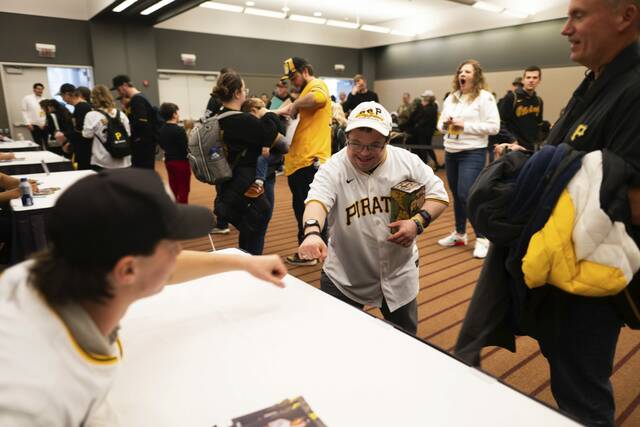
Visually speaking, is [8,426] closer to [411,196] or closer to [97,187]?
[97,187]

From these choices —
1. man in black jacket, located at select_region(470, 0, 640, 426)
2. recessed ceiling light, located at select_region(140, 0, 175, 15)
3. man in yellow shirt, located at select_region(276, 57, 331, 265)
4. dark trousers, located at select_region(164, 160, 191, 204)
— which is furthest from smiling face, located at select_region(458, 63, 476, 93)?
recessed ceiling light, located at select_region(140, 0, 175, 15)

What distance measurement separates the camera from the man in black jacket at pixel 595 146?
1.06m

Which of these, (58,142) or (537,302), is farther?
(58,142)

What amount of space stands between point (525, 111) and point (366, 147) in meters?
3.10

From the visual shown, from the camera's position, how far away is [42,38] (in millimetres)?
8867

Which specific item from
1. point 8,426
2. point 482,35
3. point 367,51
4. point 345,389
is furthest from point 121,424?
→ point 367,51

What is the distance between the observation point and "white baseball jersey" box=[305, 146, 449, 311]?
1.70 meters

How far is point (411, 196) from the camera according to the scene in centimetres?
165

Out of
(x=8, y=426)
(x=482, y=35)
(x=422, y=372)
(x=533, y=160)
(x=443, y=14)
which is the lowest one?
(x=422, y=372)

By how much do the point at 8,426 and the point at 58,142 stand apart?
24.7ft

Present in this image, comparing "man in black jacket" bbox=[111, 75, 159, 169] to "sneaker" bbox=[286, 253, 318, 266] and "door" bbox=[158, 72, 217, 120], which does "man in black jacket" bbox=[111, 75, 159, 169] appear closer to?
"sneaker" bbox=[286, 253, 318, 266]

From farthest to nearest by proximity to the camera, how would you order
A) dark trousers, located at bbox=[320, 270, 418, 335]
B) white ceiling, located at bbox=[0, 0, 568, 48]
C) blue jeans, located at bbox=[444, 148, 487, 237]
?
1. white ceiling, located at bbox=[0, 0, 568, 48]
2. blue jeans, located at bbox=[444, 148, 487, 237]
3. dark trousers, located at bbox=[320, 270, 418, 335]

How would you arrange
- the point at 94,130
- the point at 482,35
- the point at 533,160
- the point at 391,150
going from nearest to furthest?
the point at 533,160 → the point at 391,150 → the point at 94,130 → the point at 482,35

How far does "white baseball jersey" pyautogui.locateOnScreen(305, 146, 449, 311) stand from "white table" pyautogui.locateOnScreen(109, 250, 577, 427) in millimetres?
441
